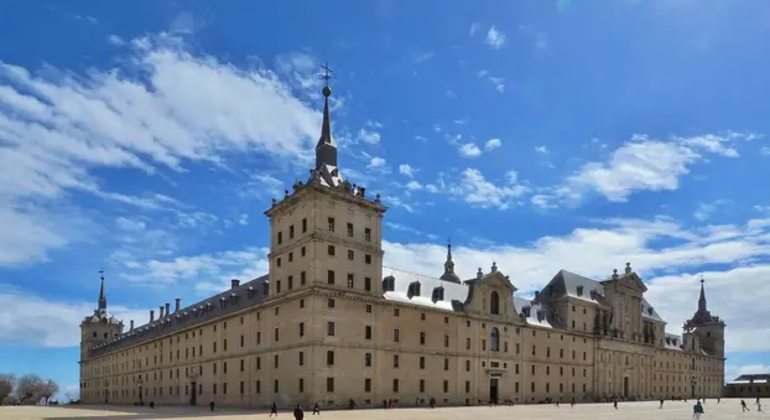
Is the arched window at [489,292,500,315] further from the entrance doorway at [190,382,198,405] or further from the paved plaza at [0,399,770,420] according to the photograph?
the entrance doorway at [190,382,198,405]

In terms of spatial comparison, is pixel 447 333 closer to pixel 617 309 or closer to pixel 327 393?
pixel 327 393

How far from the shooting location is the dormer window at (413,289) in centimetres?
7306

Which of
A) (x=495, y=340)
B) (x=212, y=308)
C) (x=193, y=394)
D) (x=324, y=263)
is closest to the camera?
(x=324, y=263)

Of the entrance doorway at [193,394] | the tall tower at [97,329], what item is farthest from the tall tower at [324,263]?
the tall tower at [97,329]

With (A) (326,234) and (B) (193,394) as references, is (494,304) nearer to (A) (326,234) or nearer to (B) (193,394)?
(A) (326,234)

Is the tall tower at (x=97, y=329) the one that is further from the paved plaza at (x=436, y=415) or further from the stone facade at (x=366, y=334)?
the paved plaza at (x=436, y=415)

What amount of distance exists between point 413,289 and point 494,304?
14.4 meters

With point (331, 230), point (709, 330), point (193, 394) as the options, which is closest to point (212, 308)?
point (193, 394)

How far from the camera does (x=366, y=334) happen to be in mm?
64750

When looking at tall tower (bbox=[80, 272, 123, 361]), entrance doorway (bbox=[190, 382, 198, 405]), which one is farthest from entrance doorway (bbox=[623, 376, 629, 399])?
tall tower (bbox=[80, 272, 123, 361])

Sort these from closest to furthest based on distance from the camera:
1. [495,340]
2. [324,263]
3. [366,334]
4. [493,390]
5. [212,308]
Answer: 1. [324,263]
2. [366,334]
3. [493,390]
4. [495,340]
5. [212,308]

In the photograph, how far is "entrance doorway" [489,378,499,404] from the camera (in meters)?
79.6

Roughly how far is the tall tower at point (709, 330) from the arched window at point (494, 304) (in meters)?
85.7

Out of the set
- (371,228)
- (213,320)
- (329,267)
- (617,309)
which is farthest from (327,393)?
(617,309)
